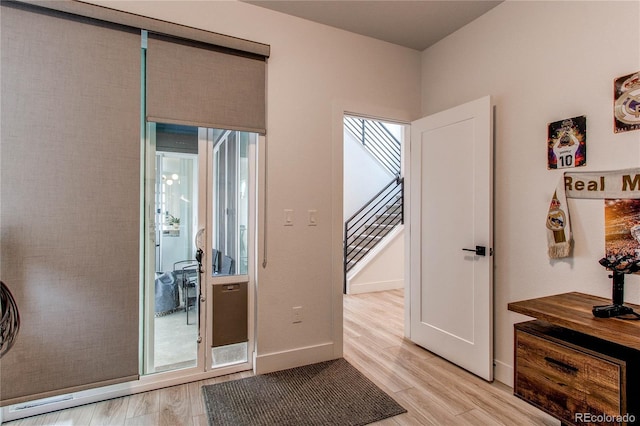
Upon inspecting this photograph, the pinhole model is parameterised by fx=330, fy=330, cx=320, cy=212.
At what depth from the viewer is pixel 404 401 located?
2.22 m

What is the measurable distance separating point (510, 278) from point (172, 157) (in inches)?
104

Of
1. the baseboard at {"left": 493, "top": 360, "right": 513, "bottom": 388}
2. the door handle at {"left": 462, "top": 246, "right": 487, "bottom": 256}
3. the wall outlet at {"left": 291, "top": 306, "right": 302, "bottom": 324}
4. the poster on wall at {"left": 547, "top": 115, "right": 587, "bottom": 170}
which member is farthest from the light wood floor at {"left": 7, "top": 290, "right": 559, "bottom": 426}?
the poster on wall at {"left": 547, "top": 115, "right": 587, "bottom": 170}

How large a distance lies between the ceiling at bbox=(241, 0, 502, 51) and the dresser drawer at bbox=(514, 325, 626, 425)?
2.35 metres

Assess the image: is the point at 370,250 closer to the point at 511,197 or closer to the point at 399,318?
the point at 399,318

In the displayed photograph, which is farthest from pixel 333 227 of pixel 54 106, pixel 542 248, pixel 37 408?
pixel 37 408

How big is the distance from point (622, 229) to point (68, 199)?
3.23 m

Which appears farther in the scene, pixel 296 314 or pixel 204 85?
pixel 296 314

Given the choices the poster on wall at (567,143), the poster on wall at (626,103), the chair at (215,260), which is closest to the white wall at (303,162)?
the chair at (215,260)

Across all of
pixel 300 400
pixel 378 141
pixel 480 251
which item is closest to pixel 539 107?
pixel 480 251

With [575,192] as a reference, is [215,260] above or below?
below

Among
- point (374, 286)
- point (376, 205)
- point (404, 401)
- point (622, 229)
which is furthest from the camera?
point (376, 205)

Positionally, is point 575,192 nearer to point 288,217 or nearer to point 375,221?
point 288,217

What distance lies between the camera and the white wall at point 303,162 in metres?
2.61

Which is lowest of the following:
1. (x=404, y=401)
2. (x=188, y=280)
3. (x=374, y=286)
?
(x=404, y=401)
